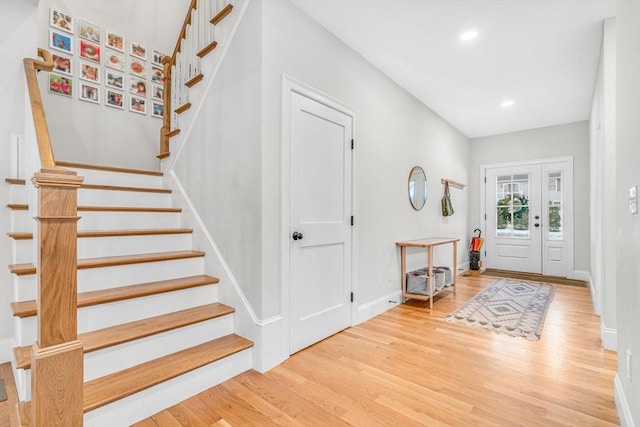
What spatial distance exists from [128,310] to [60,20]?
3299 mm

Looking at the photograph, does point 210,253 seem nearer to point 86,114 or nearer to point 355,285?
point 355,285

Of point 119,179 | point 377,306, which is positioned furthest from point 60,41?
point 377,306

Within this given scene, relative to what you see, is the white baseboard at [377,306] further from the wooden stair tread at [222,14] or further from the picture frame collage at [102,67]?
the picture frame collage at [102,67]

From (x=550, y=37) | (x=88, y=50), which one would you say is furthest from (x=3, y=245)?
(x=550, y=37)

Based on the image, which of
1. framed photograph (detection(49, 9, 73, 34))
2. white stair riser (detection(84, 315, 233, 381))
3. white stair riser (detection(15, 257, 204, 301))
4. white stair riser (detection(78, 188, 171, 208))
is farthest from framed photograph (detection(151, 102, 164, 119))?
white stair riser (detection(84, 315, 233, 381))

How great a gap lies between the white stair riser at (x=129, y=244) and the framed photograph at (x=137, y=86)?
228 cm

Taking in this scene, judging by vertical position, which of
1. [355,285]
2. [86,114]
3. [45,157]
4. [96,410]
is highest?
[86,114]

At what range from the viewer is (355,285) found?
3131 mm

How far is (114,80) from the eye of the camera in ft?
12.3

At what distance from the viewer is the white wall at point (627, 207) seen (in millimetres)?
1308

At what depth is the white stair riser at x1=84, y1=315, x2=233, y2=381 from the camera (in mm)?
1718

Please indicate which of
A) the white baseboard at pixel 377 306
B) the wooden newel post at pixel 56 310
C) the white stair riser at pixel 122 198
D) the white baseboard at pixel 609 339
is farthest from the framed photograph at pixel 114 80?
the white baseboard at pixel 609 339

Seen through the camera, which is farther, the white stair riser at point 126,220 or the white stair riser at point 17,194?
the white stair riser at point 126,220

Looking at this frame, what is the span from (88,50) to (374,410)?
445cm
